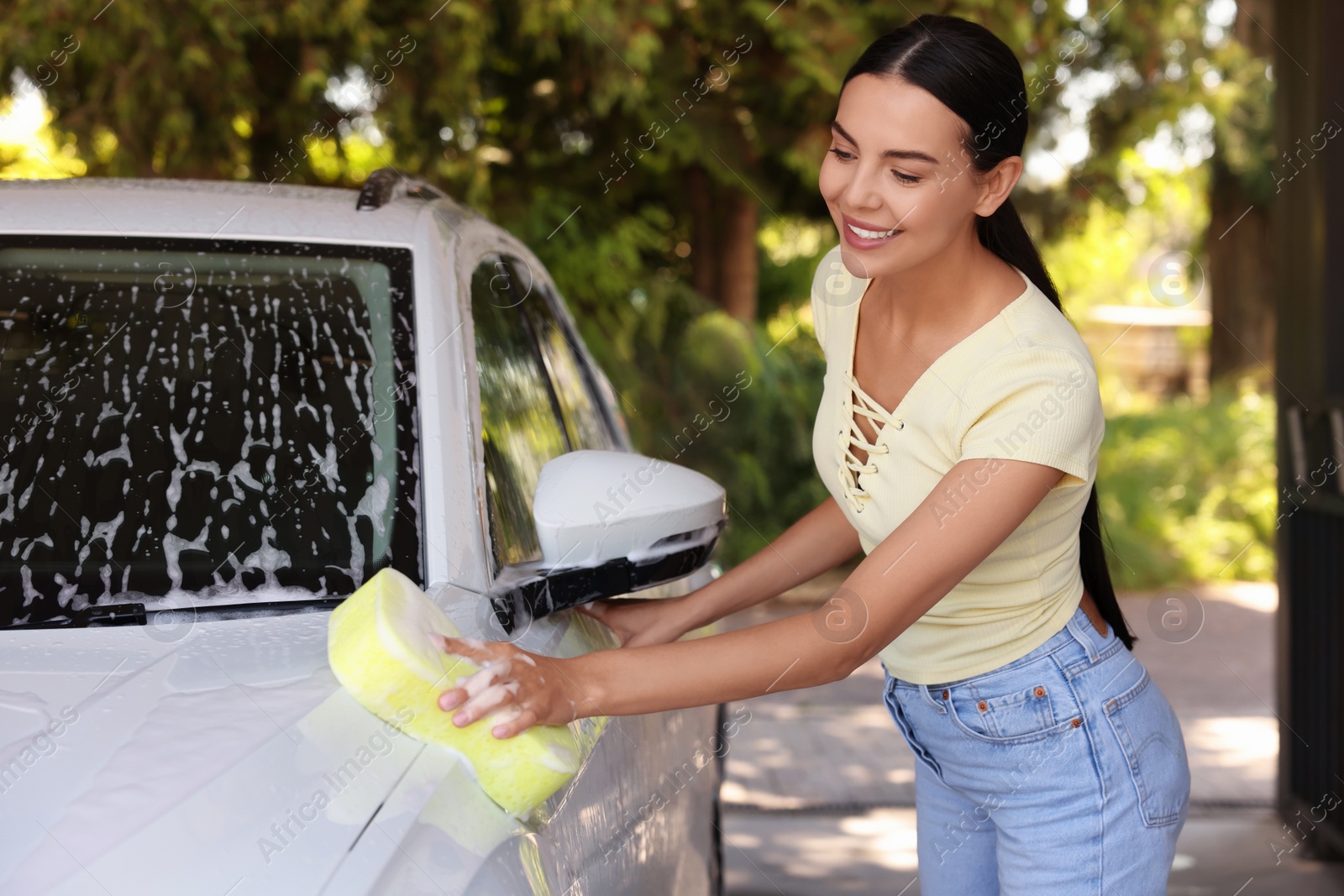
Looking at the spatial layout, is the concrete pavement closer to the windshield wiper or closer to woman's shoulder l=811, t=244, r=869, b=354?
woman's shoulder l=811, t=244, r=869, b=354

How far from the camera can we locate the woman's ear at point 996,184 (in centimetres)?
159

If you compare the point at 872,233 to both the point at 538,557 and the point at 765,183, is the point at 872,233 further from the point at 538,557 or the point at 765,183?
the point at 765,183

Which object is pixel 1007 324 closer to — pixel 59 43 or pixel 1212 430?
pixel 59 43

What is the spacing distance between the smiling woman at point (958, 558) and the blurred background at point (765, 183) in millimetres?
1616

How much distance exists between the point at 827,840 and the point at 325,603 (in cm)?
321

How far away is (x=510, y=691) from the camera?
4.25ft

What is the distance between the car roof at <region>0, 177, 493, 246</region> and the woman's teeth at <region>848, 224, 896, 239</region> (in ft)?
2.58

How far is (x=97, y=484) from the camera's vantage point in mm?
1771

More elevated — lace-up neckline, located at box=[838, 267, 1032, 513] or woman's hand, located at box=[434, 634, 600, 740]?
lace-up neckline, located at box=[838, 267, 1032, 513]

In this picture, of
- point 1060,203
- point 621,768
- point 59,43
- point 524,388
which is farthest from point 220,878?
point 1060,203

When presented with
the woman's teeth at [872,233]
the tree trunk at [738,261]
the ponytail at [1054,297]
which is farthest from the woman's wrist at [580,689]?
the tree trunk at [738,261]

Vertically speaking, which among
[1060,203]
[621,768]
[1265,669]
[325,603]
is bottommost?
[1265,669]

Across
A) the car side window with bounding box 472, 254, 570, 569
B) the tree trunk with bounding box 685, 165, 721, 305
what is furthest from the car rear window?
the tree trunk with bounding box 685, 165, 721, 305

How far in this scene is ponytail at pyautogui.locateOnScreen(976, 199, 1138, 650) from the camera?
1759 millimetres
